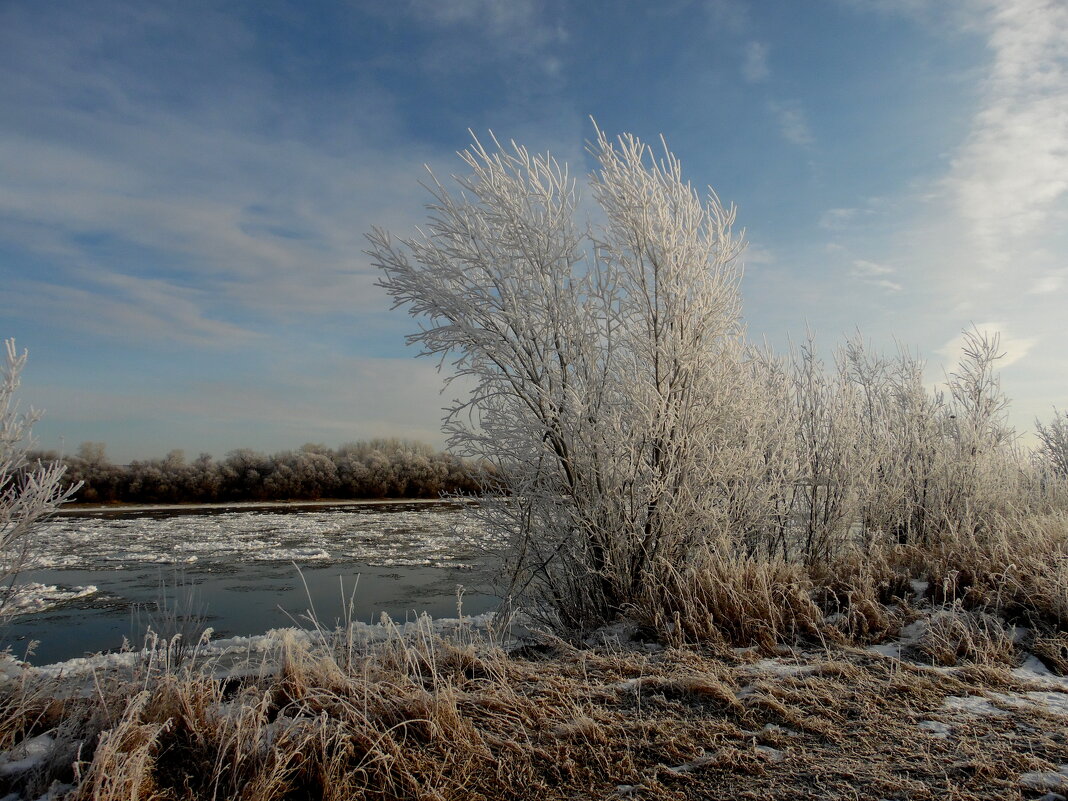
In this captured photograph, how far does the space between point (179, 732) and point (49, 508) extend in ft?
8.93

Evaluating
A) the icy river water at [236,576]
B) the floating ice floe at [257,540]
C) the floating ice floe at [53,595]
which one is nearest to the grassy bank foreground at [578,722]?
the icy river water at [236,576]

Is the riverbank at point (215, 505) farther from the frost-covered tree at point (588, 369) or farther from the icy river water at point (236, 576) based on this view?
the frost-covered tree at point (588, 369)

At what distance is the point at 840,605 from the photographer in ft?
→ 17.8

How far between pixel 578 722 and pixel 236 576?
1142 centimetres

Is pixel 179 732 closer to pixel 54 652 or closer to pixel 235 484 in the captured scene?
pixel 54 652

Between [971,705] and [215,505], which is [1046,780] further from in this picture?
[215,505]

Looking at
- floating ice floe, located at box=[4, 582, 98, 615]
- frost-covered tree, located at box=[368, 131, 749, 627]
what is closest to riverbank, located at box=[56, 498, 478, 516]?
floating ice floe, located at box=[4, 582, 98, 615]

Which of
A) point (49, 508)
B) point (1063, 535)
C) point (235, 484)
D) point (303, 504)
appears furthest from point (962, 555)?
point (235, 484)

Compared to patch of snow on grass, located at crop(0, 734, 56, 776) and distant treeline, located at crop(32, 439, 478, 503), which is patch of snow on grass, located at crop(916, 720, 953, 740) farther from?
distant treeline, located at crop(32, 439, 478, 503)

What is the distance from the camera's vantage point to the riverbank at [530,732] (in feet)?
8.46

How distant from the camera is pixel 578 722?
3.02 metres

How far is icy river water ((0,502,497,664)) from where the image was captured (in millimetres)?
8342

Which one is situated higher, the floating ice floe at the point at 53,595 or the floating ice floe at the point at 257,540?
the floating ice floe at the point at 257,540

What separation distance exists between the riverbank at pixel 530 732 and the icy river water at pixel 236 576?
694mm
